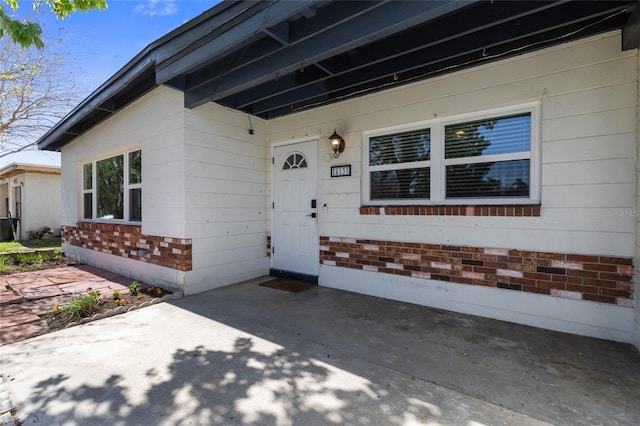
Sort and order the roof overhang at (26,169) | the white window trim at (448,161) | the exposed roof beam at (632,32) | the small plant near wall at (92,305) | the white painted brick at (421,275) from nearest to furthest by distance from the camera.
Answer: the exposed roof beam at (632,32) → the white window trim at (448,161) → the small plant near wall at (92,305) → the white painted brick at (421,275) → the roof overhang at (26,169)

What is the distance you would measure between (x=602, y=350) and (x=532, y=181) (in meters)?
1.63

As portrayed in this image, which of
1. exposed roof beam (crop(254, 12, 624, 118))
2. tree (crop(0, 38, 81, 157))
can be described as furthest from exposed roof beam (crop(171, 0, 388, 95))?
tree (crop(0, 38, 81, 157))

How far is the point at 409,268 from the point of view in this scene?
3896 millimetres

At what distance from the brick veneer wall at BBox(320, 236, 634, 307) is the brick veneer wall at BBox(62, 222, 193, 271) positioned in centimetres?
232

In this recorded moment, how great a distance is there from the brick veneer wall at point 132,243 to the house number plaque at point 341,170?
7.66 feet

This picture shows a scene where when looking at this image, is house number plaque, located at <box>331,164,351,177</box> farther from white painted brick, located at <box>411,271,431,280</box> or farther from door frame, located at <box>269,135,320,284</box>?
white painted brick, located at <box>411,271,431,280</box>

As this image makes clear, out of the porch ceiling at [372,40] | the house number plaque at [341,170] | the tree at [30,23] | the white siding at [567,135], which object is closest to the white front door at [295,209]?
the house number plaque at [341,170]

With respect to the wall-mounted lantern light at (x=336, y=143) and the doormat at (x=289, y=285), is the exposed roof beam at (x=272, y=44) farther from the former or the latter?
the doormat at (x=289, y=285)

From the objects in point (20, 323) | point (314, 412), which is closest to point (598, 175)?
point (314, 412)

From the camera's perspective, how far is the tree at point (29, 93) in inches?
309

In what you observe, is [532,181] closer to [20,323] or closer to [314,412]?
[314,412]

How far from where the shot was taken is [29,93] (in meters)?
8.41

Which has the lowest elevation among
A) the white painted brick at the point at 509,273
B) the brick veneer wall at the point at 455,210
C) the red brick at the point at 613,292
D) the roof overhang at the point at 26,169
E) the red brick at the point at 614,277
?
the red brick at the point at 613,292

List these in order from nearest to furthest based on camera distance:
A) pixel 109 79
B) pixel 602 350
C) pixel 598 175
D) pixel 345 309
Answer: pixel 602 350 → pixel 598 175 → pixel 345 309 → pixel 109 79
